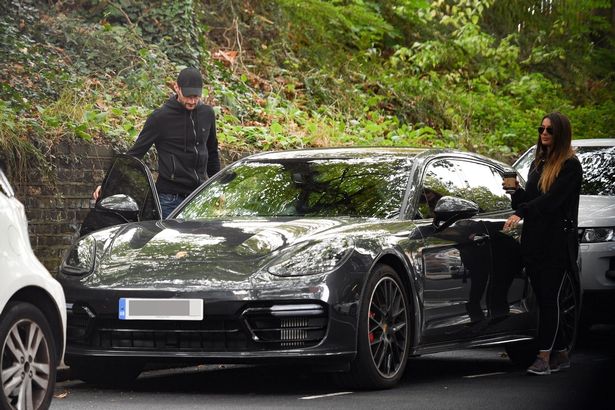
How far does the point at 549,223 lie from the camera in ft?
35.5

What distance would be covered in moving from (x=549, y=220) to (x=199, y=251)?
9.20ft

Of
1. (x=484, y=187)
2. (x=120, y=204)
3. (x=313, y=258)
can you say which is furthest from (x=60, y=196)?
(x=313, y=258)

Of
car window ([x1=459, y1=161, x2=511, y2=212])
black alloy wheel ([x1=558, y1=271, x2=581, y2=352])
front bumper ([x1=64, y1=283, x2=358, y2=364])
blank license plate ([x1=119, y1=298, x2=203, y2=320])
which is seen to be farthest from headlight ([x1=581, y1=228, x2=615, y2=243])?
blank license plate ([x1=119, y1=298, x2=203, y2=320])

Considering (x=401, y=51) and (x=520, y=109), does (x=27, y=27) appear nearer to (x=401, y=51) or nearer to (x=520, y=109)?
(x=401, y=51)

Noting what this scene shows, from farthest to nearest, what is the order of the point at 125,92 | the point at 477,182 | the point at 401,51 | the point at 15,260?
1. the point at 401,51
2. the point at 125,92
3. the point at 477,182
4. the point at 15,260

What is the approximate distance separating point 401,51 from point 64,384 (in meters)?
16.6

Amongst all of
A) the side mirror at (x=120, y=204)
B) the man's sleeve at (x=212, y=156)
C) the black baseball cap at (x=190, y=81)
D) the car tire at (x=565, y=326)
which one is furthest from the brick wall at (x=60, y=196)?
the car tire at (x=565, y=326)

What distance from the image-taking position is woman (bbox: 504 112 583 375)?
10.8 meters

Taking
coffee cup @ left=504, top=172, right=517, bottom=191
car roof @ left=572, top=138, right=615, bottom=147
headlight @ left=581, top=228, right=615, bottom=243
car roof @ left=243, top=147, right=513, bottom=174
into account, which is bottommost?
headlight @ left=581, top=228, right=615, bottom=243

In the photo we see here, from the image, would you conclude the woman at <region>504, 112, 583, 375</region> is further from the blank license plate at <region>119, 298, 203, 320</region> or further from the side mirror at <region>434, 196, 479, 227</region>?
the blank license plate at <region>119, 298, 203, 320</region>

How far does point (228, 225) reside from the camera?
32.4ft

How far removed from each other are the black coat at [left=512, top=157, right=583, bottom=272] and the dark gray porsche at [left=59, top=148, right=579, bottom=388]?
22 centimetres

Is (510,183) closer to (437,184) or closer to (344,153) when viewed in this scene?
(437,184)

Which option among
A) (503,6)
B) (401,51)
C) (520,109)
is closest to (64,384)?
(401,51)
